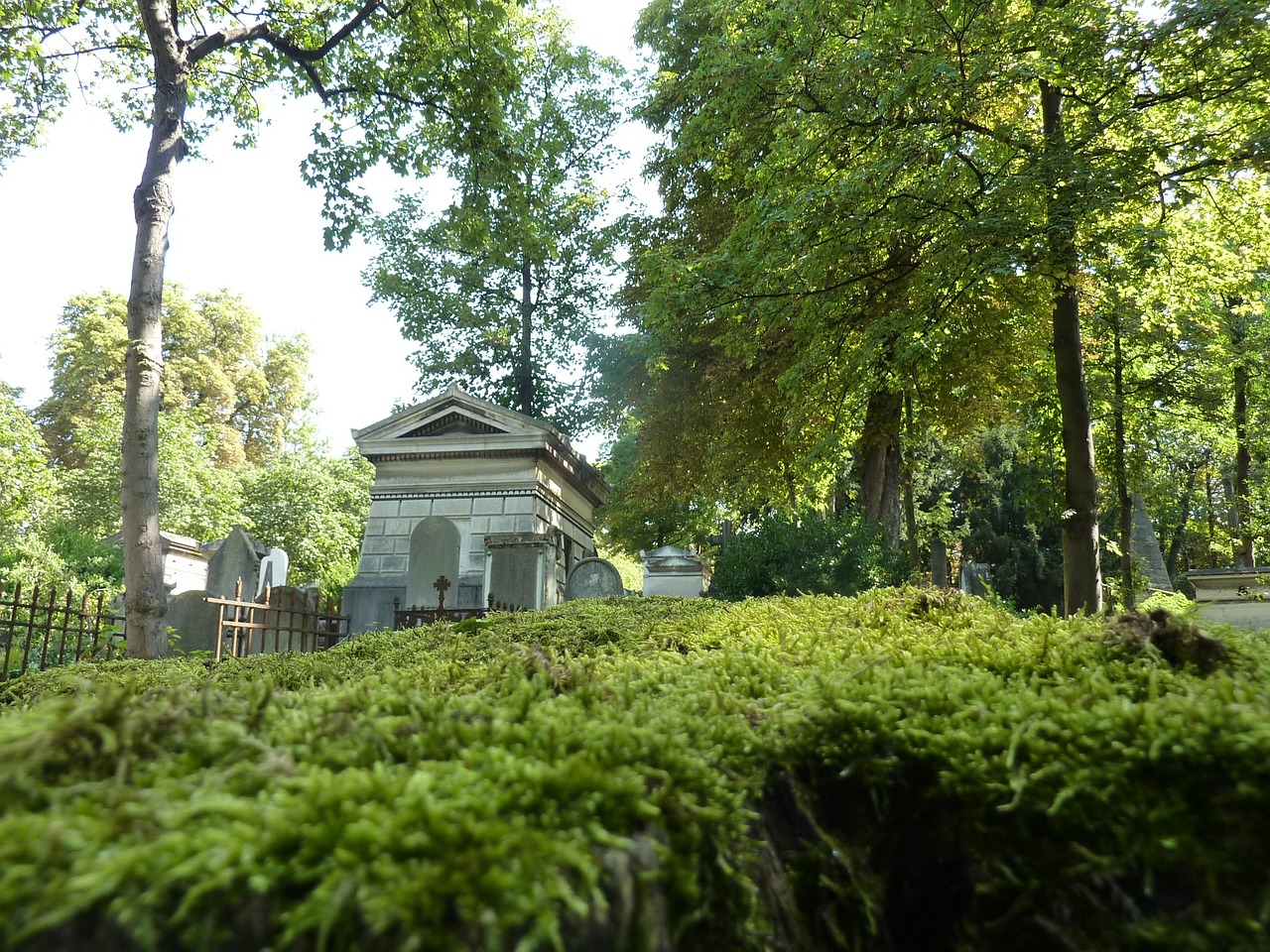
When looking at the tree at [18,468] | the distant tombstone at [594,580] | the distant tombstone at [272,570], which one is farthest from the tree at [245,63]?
the tree at [18,468]

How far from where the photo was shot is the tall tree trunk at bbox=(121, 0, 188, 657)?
8375 millimetres

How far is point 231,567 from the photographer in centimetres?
1148

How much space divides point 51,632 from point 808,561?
39.3 ft

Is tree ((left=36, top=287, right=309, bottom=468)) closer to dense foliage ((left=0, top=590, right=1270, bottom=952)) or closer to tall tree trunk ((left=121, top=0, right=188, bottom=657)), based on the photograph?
tall tree trunk ((left=121, top=0, right=188, bottom=657))

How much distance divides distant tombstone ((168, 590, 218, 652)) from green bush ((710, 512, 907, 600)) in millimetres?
7114

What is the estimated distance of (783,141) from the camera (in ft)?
30.9

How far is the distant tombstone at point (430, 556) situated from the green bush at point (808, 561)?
166 inches

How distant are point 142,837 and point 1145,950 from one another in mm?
1542

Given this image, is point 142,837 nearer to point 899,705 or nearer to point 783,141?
point 899,705

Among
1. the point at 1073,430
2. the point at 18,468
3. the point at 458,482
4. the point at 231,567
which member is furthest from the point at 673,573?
the point at 18,468

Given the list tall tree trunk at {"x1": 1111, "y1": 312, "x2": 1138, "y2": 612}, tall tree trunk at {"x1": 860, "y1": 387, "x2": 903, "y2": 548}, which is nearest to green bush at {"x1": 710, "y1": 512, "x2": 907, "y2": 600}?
tall tree trunk at {"x1": 860, "y1": 387, "x2": 903, "y2": 548}

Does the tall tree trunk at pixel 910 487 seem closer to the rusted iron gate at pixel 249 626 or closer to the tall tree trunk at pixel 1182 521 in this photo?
the rusted iron gate at pixel 249 626

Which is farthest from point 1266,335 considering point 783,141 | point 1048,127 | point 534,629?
point 534,629

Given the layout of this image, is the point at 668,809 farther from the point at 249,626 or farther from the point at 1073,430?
the point at 1073,430
